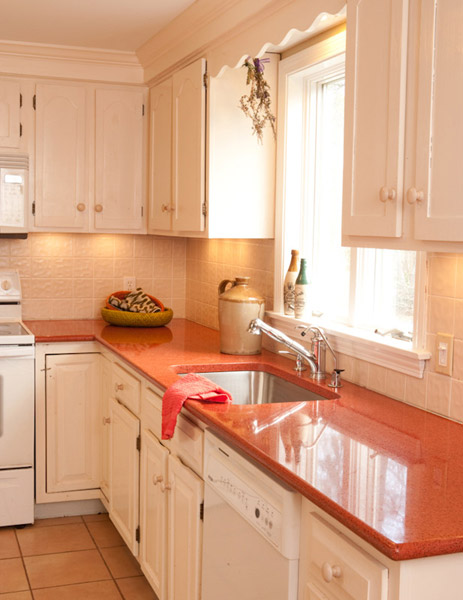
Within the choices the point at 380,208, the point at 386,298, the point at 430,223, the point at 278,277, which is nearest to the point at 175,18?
the point at 278,277

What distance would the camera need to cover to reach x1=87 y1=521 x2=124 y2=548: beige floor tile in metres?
3.69

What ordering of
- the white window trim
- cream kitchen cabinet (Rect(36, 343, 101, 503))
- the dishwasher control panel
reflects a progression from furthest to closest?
1. cream kitchen cabinet (Rect(36, 343, 101, 503))
2. the white window trim
3. the dishwasher control panel

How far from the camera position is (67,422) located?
3.96 metres

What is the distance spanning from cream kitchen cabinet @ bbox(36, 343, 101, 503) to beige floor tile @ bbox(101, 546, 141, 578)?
1.56 ft

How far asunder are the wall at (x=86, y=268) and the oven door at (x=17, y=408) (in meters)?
0.74

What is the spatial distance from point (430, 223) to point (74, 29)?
8.19 feet

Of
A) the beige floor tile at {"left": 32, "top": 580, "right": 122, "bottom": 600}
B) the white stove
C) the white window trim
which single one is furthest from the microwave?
the beige floor tile at {"left": 32, "top": 580, "right": 122, "bottom": 600}

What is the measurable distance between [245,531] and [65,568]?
1.66 metres

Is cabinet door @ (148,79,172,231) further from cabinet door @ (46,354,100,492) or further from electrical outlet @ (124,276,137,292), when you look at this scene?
cabinet door @ (46,354,100,492)

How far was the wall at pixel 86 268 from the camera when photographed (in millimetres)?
4461

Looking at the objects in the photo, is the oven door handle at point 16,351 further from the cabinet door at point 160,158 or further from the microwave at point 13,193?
the cabinet door at point 160,158

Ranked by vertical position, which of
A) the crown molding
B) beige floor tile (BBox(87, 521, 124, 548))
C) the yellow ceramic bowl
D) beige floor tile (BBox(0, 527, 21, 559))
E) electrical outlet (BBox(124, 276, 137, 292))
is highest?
the crown molding

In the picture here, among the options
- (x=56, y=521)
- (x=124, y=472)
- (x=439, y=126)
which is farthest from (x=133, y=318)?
(x=439, y=126)

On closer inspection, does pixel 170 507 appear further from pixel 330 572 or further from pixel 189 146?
pixel 189 146
